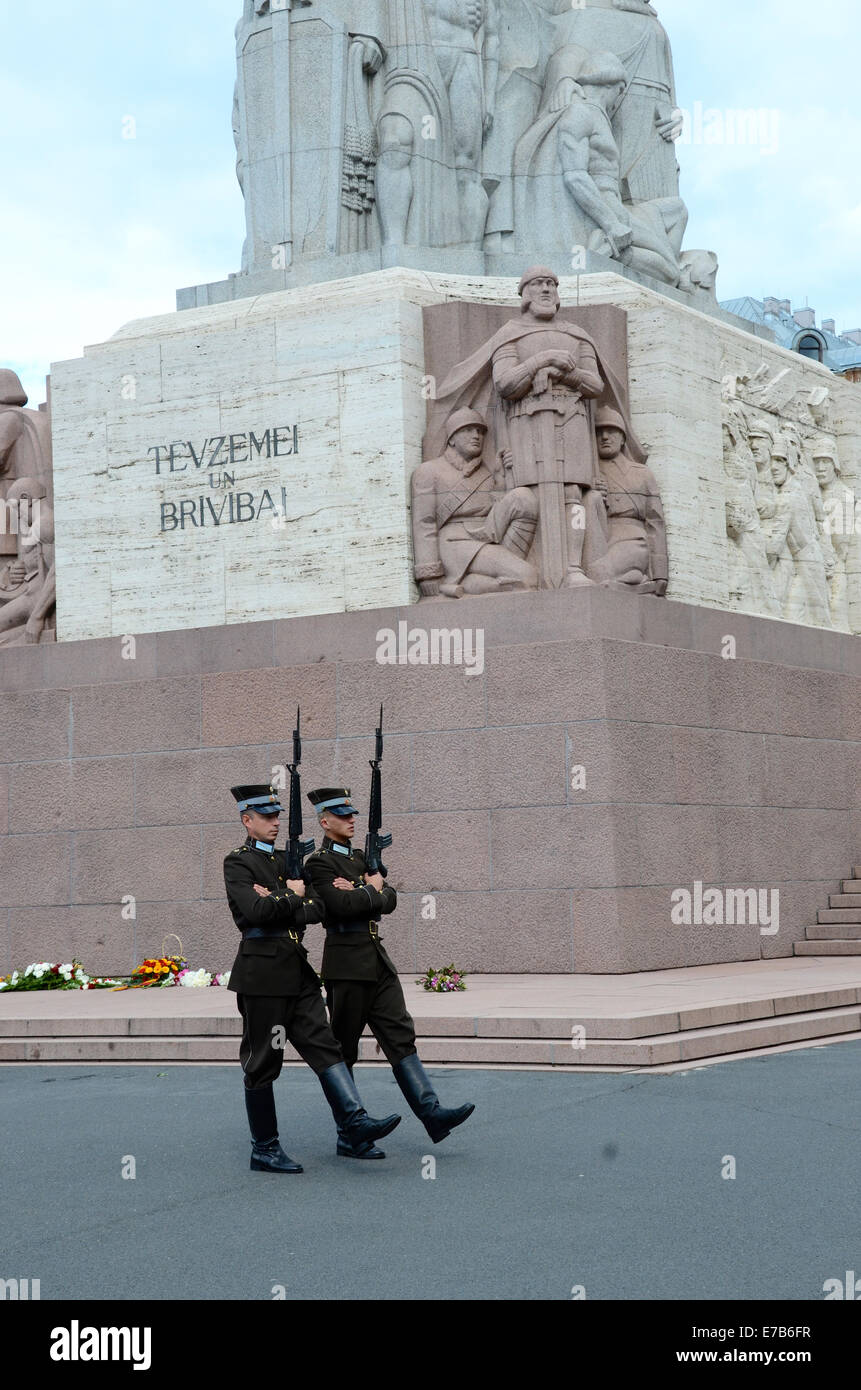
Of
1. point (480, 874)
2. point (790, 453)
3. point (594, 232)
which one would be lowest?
point (480, 874)

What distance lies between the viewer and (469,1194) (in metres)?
7.07

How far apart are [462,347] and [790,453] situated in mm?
4393

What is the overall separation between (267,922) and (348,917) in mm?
588

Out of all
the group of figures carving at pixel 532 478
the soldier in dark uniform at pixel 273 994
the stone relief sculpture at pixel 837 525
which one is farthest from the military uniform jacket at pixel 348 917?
the stone relief sculpture at pixel 837 525

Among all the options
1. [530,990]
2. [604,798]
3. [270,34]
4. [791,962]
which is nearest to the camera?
[530,990]

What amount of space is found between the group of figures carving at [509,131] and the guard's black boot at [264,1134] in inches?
450

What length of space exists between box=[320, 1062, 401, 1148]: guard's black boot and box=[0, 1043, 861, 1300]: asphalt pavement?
0.50 feet

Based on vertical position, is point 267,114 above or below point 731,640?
above

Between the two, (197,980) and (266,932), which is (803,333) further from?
(266,932)

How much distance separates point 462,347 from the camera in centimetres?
1680

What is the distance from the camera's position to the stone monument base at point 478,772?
1503cm

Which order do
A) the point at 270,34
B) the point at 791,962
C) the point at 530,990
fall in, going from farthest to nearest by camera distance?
the point at 270,34 → the point at 791,962 → the point at 530,990
